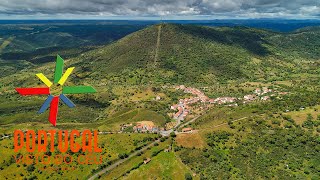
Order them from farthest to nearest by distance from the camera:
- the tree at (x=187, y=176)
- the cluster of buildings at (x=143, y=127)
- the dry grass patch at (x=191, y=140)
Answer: the cluster of buildings at (x=143, y=127) < the dry grass patch at (x=191, y=140) < the tree at (x=187, y=176)

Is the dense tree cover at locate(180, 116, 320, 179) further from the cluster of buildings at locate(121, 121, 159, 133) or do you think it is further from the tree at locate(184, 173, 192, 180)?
the cluster of buildings at locate(121, 121, 159, 133)

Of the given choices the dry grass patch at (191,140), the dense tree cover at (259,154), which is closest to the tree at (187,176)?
the dense tree cover at (259,154)

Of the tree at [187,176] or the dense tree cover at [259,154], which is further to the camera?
the dense tree cover at [259,154]

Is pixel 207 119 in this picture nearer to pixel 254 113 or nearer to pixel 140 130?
pixel 254 113

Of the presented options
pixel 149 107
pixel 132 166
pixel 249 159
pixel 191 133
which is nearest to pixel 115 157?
pixel 132 166

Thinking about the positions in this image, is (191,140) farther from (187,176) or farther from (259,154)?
(259,154)

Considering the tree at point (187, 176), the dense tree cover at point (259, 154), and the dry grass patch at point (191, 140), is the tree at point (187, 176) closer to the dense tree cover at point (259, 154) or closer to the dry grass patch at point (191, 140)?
the dense tree cover at point (259, 154)

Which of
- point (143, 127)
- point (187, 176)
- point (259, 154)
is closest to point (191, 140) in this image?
point (187, 176)

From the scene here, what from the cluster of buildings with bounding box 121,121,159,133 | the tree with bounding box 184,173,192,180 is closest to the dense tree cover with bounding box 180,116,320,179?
the tree with bounding box 184,173,192,180

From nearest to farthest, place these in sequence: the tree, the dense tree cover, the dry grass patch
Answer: the tree < the dense tree cover < the dry grass patch

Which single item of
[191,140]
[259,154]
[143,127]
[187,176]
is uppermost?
[191,140]

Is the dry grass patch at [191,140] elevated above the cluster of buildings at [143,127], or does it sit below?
above
